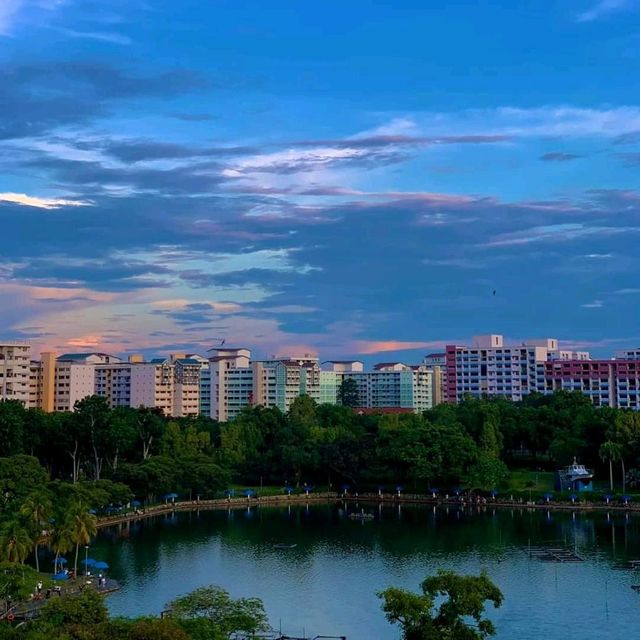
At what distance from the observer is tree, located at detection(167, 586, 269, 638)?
2275 cm

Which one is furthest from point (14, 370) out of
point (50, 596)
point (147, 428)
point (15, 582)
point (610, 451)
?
point (15, 582)

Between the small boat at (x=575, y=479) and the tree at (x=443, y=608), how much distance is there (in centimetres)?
3493

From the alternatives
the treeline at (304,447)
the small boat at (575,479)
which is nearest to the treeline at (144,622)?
the treeline at (304,447)

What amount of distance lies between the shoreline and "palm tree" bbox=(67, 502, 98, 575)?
13692 millimetres

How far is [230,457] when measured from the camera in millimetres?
63625

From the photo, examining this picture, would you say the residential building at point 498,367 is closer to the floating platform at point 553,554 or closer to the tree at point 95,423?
the tree at point 95,423

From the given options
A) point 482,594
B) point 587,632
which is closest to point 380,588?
point 587,632

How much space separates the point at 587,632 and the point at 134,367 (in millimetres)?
76556

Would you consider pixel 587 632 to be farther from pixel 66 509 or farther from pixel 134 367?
pixel 134 367

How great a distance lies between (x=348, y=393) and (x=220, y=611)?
305 feet

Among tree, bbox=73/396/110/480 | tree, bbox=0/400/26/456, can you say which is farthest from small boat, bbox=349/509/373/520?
tree, bbox=0/400/26/456

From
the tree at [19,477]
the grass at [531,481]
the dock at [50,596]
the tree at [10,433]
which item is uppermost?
the tree at [10,433]

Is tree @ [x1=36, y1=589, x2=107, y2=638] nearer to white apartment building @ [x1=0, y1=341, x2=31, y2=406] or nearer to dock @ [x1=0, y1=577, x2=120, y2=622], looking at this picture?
dock @ [x1=0, y1=577, x2=120, y2=622]

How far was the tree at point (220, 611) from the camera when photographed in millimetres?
22750
